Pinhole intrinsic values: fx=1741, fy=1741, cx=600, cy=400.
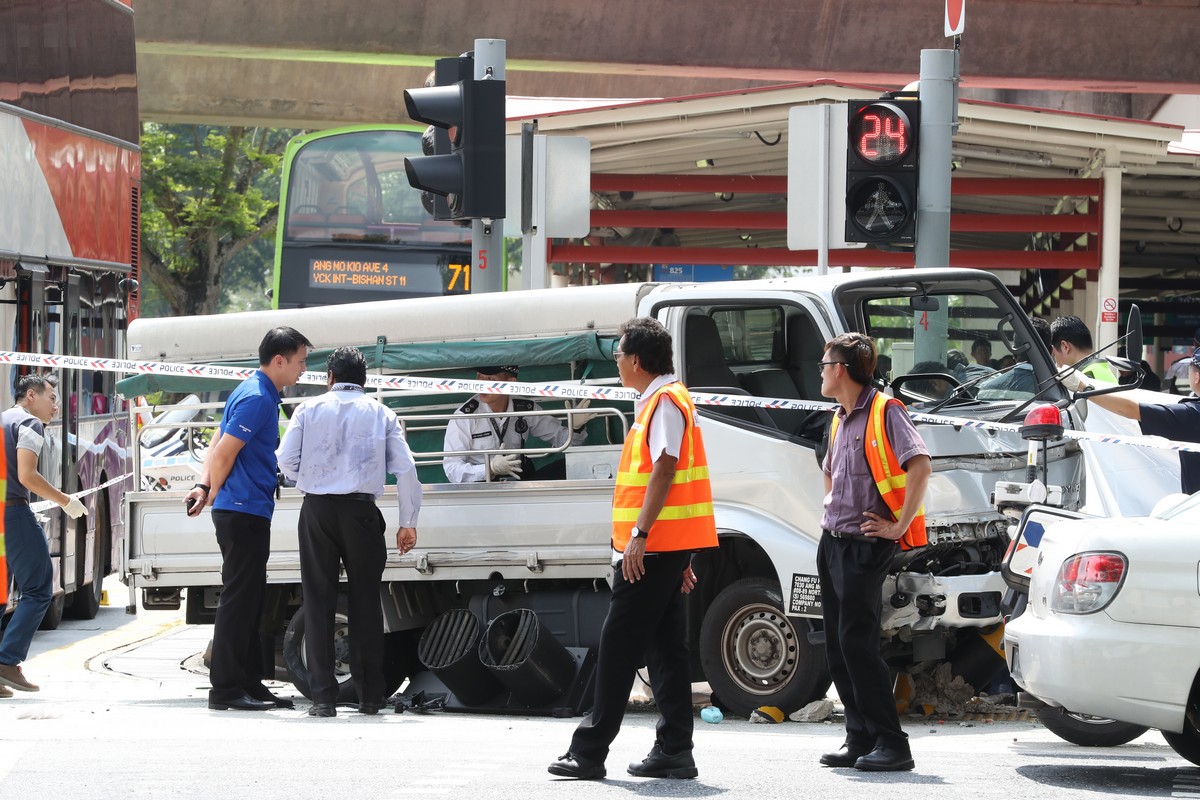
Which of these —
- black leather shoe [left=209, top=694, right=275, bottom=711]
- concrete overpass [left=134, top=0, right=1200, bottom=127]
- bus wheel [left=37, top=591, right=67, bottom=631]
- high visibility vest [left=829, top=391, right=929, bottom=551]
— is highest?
concrete overpass [left=134, top=0, right=1200, bottom=127]

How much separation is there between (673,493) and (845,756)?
125cm

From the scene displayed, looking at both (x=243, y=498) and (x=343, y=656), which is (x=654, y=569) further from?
(x=343, y=656)

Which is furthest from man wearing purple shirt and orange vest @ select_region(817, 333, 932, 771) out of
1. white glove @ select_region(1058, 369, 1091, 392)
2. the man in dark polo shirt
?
white glove @ select_region(1058, 369, 1091, 392)

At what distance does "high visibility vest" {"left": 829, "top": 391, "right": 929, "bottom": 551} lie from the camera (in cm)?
679

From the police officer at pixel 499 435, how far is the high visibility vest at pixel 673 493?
255 centimetres

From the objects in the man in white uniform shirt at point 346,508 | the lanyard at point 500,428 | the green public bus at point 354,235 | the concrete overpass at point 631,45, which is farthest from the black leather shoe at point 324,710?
the concrete overpass at point 631,45

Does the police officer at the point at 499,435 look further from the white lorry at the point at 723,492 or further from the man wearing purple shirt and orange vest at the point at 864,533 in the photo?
the man wearing purple shirt and orange vest at the point at 864,533

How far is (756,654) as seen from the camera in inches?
340

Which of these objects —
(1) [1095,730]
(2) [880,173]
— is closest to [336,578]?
(1) [1095,730]

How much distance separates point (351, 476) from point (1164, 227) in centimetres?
Answer: 1765

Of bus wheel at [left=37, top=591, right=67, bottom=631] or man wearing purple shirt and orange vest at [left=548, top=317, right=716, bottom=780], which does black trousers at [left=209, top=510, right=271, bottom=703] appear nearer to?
man wearing purple shirt and orange vest at [left=548, top=317, right=716, bottom=780]

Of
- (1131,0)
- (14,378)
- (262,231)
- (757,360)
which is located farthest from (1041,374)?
(262,231)

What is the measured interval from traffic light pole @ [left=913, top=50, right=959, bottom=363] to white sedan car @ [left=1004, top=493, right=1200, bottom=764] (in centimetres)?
377

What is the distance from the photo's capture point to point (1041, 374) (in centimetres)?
884
